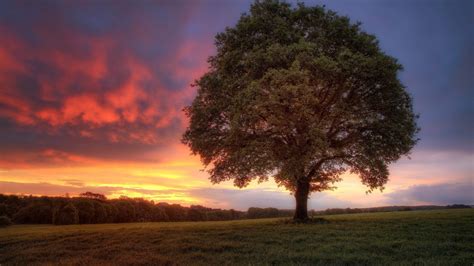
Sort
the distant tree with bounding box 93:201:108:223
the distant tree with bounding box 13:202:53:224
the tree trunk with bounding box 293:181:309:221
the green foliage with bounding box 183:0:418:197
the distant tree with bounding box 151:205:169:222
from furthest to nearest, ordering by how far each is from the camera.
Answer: the distant tree with bounding box 151:205:169:222 → the distant tree with bounding box 93:201:108:223 → the distant tree with bounding box 13:202:53:224 → the tree trunk with bounding box 293:181:309:221 → the green foliage with bounding box 183:0:418:197

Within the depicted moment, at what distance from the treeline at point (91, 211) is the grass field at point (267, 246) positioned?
1271 inches

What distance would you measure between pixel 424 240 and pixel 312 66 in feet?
47.3

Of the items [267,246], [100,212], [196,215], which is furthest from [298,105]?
[196,215]

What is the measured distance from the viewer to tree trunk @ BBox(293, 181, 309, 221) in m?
34.6

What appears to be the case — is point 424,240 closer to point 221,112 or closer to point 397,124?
point 397,124

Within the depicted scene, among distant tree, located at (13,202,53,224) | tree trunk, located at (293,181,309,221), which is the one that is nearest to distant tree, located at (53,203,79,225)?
distant tree, located at (13,202,53,224)

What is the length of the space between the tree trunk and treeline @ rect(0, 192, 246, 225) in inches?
1555

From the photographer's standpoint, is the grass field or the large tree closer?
the grass field

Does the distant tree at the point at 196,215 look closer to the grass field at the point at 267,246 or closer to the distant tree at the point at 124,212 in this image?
the distant tree at the point at 124,212

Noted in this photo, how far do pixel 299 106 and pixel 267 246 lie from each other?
36.5 feet

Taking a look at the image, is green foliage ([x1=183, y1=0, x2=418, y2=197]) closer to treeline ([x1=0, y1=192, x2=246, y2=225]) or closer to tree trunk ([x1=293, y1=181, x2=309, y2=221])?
tree trunk ([x1=293, y1=181, x2=309, y2=221])

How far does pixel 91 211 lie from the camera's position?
6431cm

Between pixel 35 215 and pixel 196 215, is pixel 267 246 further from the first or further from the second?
pixel 196 215

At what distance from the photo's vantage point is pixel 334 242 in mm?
22125
